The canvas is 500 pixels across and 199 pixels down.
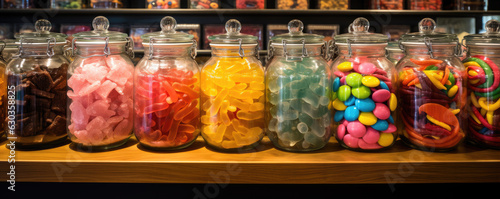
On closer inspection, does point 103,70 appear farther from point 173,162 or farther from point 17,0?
point 17,0

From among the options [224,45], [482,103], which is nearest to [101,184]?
[224,45]

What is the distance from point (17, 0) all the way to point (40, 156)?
263cm

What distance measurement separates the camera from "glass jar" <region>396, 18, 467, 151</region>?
74 centimetres

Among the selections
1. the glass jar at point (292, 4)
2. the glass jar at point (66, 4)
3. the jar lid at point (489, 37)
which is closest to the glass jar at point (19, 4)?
the glass jar at point (66, 4)

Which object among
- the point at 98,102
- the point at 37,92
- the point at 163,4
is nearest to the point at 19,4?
the point at 163,4

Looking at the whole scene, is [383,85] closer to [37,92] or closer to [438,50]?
[438,50]

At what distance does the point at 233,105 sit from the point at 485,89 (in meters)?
0.55

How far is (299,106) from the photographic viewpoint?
747 mm

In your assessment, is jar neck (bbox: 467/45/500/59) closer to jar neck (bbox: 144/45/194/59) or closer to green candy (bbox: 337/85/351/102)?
green candy (bbox: 337/85/351/102)

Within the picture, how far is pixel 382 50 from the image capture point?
805 mm

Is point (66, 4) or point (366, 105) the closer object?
point (366, 105)

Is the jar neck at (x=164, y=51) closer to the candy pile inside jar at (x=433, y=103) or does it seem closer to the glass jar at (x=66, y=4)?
the candy pile inside jar at (x=433, y=103)

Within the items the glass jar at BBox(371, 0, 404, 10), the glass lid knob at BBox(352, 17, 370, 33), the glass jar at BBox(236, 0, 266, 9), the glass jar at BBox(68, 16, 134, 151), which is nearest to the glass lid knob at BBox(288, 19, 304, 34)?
the glass lid knob at BBox(352, 17, 370, 33)

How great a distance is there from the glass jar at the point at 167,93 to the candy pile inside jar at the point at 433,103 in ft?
1.54
